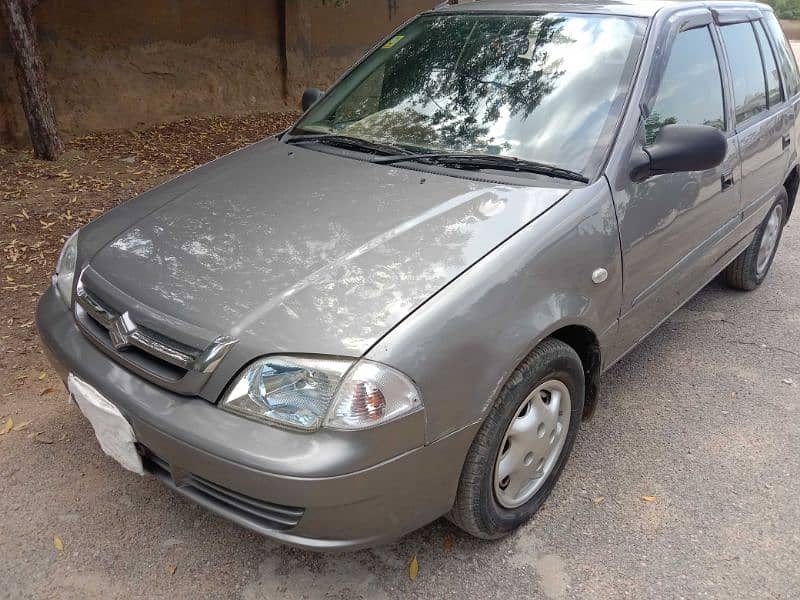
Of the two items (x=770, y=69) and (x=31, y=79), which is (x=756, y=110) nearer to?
(x=770, y=69)

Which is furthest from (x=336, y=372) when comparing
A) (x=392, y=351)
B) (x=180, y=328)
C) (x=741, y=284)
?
(x=741, y=284)

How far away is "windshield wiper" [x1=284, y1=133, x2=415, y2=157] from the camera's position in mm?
2885

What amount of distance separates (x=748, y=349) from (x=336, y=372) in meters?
2.88

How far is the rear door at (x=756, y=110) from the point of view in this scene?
3484 millimetres

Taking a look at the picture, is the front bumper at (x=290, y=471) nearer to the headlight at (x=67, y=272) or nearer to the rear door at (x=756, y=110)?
the headlight at (x=67, y=272)

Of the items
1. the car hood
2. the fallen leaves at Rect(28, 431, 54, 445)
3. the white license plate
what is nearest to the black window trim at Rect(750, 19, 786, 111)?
the car hood

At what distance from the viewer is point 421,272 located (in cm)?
210

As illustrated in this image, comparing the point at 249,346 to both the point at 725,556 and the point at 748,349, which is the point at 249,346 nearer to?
the point at 725,556

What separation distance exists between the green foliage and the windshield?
34151mm

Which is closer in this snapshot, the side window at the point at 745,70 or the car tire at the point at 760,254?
the side window at the point at 745,70

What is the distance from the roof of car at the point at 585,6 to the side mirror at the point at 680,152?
70cm

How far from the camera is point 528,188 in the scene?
248cm

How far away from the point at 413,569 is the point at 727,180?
2.34 metres

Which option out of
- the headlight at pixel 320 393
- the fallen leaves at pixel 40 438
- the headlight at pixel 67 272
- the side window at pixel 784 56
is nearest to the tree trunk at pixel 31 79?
the headlight at pixel 67 272
